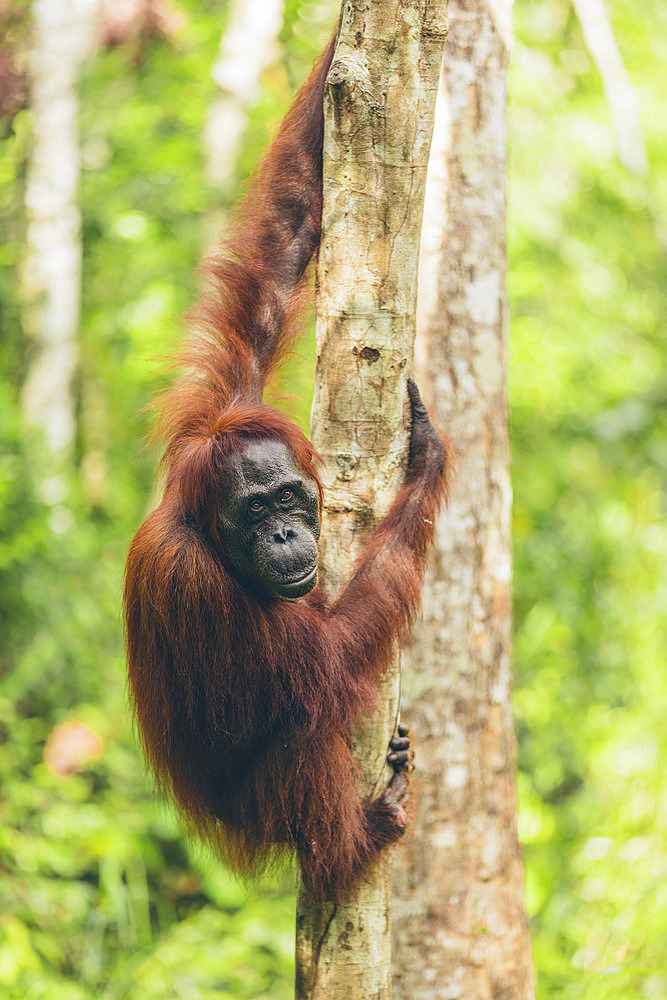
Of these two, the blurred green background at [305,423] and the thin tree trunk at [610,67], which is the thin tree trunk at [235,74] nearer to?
the blurred green background at [305,423]

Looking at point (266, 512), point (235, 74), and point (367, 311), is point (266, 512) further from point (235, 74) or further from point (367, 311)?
point (235, 74)

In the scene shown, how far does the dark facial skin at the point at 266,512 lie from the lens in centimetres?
276

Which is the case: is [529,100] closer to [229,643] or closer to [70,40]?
[70,40]

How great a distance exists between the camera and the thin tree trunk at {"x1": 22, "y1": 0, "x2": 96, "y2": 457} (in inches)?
256

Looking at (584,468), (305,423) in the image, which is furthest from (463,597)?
(584,468)

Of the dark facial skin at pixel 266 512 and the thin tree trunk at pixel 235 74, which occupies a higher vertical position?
the thin tree trunk at pixel 235 74

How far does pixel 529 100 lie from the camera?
7.19 meters

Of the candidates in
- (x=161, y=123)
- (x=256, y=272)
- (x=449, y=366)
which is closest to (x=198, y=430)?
(x=256, y=272)

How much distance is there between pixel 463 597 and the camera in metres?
3.77

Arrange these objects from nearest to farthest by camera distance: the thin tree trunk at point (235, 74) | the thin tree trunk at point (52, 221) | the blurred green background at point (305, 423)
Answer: the blurred green background at point (305, 423) → the thin tree trunk at point (52, 221) → the thin tree trunk at point (235, 74)

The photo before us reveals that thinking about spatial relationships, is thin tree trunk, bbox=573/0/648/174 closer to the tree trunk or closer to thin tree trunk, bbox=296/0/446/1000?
the tree trunk

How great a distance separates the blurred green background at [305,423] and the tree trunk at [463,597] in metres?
0.86

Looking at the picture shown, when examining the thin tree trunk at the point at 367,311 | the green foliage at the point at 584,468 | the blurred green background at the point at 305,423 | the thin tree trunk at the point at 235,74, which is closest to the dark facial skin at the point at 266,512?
the thin tree trunk at the point at 367,311

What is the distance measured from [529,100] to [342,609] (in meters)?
5.53
